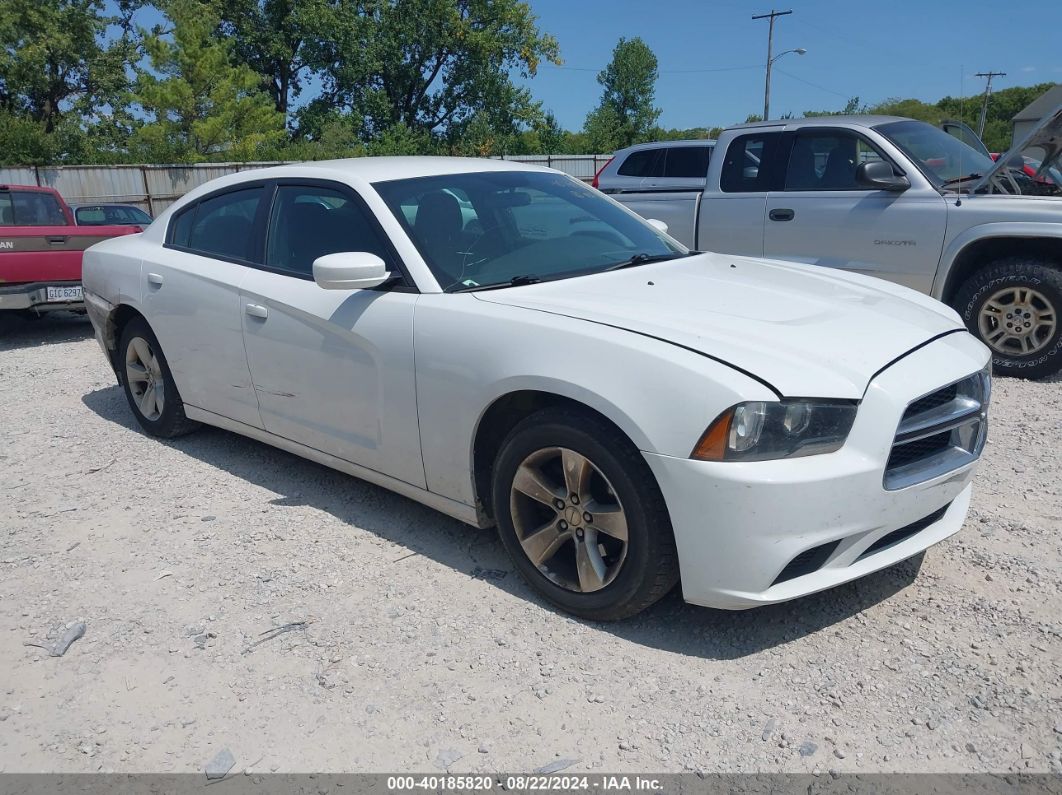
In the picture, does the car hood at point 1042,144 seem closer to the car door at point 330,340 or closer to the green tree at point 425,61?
the car door at point 330,340

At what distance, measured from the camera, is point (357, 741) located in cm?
256

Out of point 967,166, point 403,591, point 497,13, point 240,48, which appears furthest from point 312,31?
point 403,591

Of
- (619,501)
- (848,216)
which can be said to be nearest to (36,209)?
(848,216)

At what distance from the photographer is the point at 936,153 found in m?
6.84

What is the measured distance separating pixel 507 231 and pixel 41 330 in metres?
8.18

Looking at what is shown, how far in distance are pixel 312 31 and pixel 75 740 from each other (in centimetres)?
4316

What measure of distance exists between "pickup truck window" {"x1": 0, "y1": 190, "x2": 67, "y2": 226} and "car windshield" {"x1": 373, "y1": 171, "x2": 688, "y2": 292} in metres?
7.05

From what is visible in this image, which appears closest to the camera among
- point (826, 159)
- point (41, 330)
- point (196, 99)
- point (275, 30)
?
point (826, 159)

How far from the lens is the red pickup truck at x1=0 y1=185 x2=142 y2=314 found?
27.3 ft

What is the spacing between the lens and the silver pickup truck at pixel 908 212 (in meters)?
5.98

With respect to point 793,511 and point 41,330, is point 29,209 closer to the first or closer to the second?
point 41,330

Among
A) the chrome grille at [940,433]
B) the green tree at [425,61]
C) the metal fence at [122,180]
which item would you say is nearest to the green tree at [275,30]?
the green tree at [425,61]

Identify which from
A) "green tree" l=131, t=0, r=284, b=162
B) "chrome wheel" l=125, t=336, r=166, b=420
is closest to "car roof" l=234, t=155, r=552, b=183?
"chrome wheel" l=125, t=336, r=166, b=420

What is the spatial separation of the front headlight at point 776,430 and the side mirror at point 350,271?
156 centimetres
